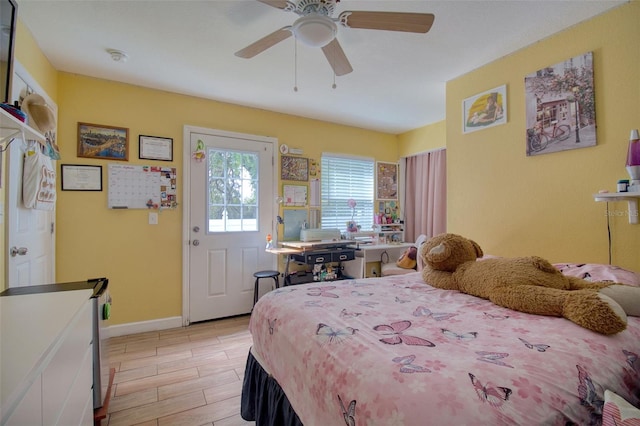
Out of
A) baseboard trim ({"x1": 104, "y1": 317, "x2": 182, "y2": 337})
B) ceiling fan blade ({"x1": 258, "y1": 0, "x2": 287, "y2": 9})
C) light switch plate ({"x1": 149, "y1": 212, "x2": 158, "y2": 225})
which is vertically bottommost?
baseboard trim ({"x1": 104, "y1": 317, "x2": 182, "y2": 337})

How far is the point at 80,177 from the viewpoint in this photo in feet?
8.85

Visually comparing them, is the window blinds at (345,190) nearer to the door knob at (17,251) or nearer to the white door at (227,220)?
the white door at (227,220)

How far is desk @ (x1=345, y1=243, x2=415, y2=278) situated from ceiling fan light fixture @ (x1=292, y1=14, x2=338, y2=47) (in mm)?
2596

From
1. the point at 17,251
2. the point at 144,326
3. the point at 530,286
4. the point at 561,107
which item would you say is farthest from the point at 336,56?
the point at 144,326

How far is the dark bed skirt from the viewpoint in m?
1.23

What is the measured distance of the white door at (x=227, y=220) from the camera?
3.18m

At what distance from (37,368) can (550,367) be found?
129cm

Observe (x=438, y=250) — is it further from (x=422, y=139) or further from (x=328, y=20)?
(x=422, y=139)

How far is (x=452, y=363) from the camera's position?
0.85 metres

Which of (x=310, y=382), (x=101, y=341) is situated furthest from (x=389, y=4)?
(x=101, y=341)

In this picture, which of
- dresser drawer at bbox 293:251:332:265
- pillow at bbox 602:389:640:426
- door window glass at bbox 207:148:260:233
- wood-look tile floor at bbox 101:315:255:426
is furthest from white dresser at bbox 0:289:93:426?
dresser drawer at bbox 293:251:332:265

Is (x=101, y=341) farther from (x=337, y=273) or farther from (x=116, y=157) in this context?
(x=337, y=273)

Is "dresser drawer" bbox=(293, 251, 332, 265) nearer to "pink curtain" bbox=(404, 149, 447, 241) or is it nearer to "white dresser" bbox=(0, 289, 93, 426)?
"pink curtain" bbox=(404, 149, 447, 241)

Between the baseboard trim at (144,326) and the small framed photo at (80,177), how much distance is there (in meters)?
1.31
